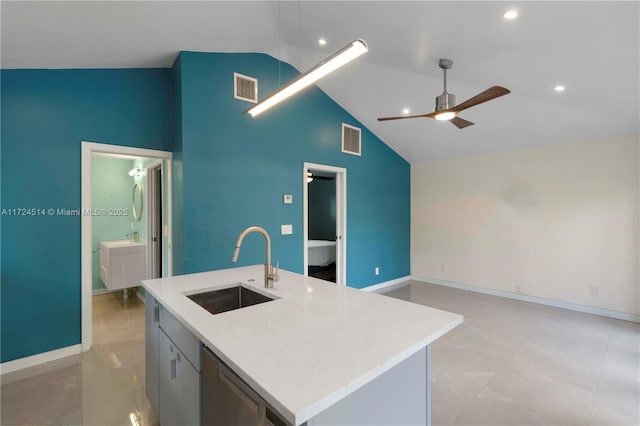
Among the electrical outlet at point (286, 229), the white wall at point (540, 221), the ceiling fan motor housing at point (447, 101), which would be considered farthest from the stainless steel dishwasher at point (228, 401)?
the white wall at point (540, 221)

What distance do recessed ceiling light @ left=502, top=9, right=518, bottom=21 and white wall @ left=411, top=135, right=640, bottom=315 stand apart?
10.1ft

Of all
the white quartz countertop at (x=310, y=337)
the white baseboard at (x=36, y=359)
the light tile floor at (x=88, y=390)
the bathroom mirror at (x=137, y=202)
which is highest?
the bathroom mirror at (x=137, y=202)

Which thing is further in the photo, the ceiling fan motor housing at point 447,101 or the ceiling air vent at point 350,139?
the ceiling air vent at point 350,139

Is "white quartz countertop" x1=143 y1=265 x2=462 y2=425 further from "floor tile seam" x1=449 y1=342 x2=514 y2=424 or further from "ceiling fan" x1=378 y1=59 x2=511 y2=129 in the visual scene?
"ceiling fan" x1=378 y1=59 x2=511 y2=129

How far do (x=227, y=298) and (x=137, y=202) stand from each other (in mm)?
3723

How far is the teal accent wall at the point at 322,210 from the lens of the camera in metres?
7.20

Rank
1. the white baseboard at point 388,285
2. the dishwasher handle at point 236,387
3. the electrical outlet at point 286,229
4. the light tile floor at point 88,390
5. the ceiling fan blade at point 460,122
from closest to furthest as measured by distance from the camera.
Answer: the dishwasher handle at point 236,387
the light tile floor at point 88,390
the ceiling fan blade at point 460,122
the electrical outlet at point 286,229
the white baseboard at point 388,285

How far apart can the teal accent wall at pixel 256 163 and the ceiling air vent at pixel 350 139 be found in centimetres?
10

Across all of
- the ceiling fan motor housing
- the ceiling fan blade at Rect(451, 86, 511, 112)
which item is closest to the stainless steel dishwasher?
the ceiling fan blade at Rect(451, 86, 511, 112)

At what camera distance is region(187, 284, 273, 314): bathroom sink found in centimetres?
A: 183

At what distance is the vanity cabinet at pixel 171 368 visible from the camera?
1.31 meters

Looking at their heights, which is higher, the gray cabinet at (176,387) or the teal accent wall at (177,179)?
the teal accent wall at (177,179)

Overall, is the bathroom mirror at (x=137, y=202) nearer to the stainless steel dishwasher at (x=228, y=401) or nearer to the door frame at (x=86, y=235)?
the door frame at (x=86, y=235)

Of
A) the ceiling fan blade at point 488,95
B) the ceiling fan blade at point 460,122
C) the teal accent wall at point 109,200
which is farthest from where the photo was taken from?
the teal accent wall at point 109,200
